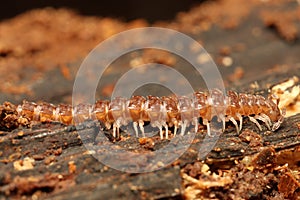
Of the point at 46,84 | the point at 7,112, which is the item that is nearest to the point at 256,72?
the point at 46,84

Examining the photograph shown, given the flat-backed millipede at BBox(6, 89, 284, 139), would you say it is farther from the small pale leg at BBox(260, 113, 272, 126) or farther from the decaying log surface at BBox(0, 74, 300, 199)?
the decaying log surface at BBox(0, 74, 300, 199)

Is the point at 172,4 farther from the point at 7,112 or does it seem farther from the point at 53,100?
the point at 7,112

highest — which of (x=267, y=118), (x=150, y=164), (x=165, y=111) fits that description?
(x=165, y=111)

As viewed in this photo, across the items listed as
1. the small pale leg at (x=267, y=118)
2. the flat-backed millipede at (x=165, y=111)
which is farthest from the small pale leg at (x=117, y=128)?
the small pale leg at (x=267, y=118)

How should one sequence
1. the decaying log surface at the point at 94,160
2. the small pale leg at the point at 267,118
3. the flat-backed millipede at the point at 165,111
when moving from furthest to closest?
1. the small pale leg at the point at 267,118
2. the flat-backed millipede at the point at 165,111
3. the decaying log surface at the point at 94,160

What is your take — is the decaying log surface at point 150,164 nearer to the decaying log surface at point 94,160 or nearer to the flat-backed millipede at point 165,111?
the decaying log surface at point 94,160

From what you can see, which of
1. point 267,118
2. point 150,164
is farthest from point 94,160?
point 267,118

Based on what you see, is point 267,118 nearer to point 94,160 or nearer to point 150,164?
point 150,164

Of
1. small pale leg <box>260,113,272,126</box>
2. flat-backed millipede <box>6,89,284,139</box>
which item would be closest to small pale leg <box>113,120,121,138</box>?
flat-backed millipede <box>6,89,284,139</box>

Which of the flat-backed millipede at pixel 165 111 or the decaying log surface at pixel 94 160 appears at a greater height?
the flat-backed millipede at pixel 165 111
